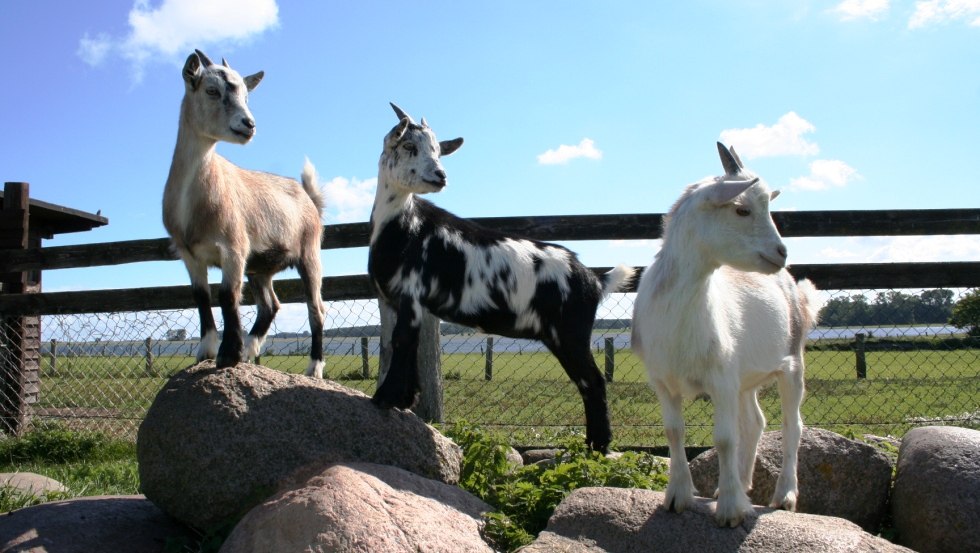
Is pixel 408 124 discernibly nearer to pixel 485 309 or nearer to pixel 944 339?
pixel 485 309

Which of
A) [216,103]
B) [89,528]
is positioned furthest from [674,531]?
[216,103]

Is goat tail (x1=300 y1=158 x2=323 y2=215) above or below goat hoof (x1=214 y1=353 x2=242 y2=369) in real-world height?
above

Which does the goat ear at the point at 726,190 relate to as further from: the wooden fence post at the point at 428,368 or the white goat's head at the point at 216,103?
the wooden fence post at the point at 428,368

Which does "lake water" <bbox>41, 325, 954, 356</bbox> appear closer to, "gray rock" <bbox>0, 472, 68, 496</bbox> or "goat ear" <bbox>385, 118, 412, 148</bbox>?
"gray rock" <bbox>0, 472, 68, 496</bbox>

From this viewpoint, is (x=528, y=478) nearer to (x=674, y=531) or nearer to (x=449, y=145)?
(x=674, y=531)

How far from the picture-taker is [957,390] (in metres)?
12.2

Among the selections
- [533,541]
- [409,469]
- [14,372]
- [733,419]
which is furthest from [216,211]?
[14,372]

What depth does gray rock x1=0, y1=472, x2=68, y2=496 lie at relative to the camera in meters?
5.03

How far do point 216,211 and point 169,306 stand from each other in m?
2.99

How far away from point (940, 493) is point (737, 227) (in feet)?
6.51

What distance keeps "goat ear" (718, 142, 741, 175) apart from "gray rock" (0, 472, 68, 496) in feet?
15.5

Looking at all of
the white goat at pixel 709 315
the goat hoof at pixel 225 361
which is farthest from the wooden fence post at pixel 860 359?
the goat hoof at pixel 225 361

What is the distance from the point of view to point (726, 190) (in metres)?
3.44

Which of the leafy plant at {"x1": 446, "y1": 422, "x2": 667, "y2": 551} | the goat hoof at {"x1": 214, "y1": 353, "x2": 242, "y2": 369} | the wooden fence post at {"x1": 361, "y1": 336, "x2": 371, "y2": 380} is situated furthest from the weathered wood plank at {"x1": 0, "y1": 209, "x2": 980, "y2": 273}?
the wooden fence post at {"x1": 361, "y1": 336, "x2": 371, "y2": 380}
